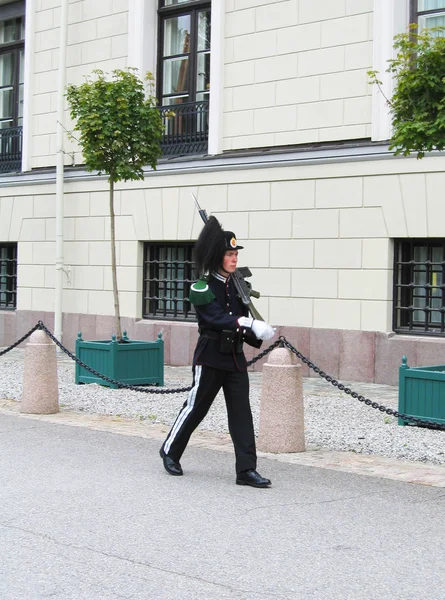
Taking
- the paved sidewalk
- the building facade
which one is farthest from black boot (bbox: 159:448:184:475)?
the building facade

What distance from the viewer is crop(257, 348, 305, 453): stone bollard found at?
28.3 feet

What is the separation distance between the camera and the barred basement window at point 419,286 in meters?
14.0

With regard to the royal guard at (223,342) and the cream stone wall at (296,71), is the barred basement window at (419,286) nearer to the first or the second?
the cream stone wall at (296,71)

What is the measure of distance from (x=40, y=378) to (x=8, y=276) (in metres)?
9.51

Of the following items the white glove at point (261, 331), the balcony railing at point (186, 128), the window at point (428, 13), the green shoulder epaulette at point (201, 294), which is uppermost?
the window at point (428, 13)

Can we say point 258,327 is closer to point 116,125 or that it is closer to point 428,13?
point 116,125

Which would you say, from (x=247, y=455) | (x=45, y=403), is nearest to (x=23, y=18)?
(x=45, y=403)

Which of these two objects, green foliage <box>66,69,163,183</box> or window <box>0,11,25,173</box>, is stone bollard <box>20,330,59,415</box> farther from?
window <box>0,11,25,173</box>

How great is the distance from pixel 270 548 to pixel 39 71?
15.5 metres

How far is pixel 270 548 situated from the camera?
567 cm

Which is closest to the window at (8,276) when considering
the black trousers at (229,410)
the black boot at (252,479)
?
the black trousers at (229,410)

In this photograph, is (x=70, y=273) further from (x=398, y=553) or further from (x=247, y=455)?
(x=398, y=553)

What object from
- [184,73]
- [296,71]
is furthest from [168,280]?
[296,71]

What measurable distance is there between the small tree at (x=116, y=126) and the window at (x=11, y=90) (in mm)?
6402
